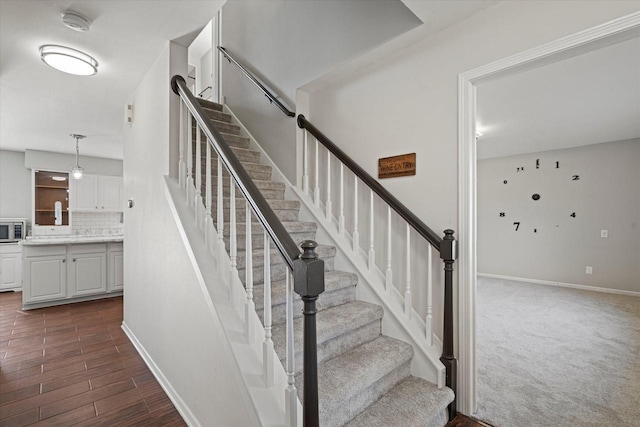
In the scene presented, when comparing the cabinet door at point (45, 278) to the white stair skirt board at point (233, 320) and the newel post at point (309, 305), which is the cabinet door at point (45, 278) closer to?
the white stair skirt board at point (233, 320)

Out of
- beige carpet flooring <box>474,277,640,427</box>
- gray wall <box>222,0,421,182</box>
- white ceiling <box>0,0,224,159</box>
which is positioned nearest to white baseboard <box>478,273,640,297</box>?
beige carpet flooring <box>474,277,640,427</box>

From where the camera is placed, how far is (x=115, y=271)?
4863mm

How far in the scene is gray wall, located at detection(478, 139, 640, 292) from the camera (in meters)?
4.90

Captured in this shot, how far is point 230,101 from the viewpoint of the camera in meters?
4.37

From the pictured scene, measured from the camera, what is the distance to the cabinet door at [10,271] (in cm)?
511

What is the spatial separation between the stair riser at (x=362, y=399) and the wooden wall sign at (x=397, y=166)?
4.40 feet

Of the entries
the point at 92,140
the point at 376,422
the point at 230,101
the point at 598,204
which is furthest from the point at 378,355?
the point at 598,204

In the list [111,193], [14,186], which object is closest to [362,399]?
[111,193]

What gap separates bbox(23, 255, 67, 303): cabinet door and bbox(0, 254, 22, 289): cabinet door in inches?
64.5

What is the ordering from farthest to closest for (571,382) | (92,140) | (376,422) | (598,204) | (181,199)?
(598,204)
(92,140)
(571,382)
(181,199)
(376,422)

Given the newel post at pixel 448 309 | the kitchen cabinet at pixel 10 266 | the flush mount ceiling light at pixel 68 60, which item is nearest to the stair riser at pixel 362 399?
the newel post at pixel 448 309

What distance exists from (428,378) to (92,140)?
18.2ft

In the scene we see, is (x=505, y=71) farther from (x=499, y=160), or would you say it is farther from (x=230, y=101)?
(x=499, y=160)

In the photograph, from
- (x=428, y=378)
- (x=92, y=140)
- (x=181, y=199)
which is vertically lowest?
(x=428, y=378)
